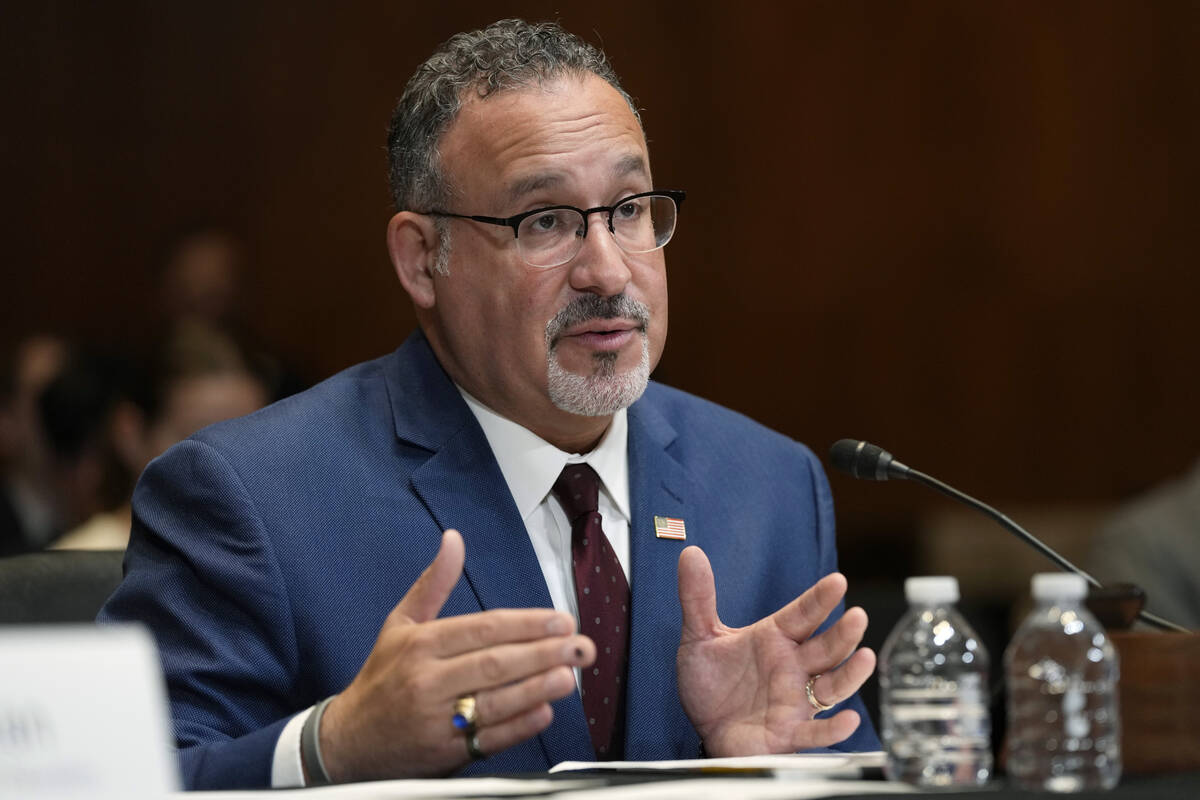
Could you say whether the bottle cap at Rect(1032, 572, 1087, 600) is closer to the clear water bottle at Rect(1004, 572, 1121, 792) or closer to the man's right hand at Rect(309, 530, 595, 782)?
the clear water bottle at Rect(1004, 572, 1121, 792)

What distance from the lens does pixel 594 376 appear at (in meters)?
2.35

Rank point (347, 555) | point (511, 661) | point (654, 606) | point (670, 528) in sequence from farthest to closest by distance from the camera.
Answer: point (670, 528) < point (654, 606) < point (347, 555) < point (511, 661)

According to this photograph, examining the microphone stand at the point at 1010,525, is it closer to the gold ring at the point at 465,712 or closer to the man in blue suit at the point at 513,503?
the man in blue suit at the point at 513,503

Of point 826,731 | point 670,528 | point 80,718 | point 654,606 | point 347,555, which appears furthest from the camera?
point 670,528

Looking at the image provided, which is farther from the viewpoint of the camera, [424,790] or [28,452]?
[28,452]

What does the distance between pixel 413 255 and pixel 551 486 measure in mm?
482

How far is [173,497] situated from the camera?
216 centimetres

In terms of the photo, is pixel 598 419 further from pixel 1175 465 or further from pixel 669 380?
pixel 1175 465

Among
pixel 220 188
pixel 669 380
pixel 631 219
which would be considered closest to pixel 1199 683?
pixel 631 219

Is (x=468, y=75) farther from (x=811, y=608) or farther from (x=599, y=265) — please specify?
(x=811, y=608)

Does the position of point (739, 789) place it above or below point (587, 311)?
below

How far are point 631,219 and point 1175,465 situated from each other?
16.1ft

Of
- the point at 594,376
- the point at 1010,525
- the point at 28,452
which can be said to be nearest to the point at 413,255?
the point at 594,376

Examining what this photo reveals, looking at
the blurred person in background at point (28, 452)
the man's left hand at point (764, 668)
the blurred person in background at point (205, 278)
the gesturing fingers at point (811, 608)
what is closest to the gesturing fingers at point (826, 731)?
the man's left hand at point (764, 668)
